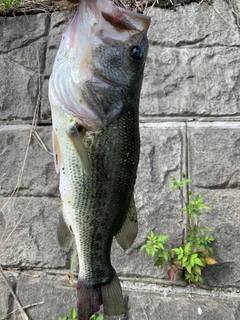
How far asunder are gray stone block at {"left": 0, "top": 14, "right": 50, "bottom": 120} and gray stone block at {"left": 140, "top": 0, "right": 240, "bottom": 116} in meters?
0.60

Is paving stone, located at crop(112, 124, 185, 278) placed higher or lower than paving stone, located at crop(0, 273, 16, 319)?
higher

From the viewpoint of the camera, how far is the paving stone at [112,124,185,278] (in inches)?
67.6

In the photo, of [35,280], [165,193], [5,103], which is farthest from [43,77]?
[35,280]

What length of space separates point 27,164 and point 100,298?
1.02 meters

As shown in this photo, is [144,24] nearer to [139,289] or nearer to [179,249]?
[179,249]

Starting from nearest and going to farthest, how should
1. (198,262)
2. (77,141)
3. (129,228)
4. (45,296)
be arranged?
(77,141) < (129,228) < (198,262) < (45,296)

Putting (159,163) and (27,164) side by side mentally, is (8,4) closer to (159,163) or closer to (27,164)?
(27,164)

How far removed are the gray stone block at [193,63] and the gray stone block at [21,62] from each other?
1.97ft

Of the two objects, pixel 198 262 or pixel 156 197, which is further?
pixel 156 197

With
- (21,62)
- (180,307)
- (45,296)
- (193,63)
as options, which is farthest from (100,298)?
(21,62)

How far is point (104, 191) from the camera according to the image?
953 millimetres

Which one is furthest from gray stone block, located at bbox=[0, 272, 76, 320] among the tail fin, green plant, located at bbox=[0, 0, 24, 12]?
green plant, located at bbox=[0, 0, 24, 12]

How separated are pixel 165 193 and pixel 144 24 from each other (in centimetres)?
100

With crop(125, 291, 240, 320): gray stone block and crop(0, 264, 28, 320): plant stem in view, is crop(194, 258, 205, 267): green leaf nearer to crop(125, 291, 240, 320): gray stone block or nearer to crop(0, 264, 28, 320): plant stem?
crop(125, 291, 240, 320): gray stone block
